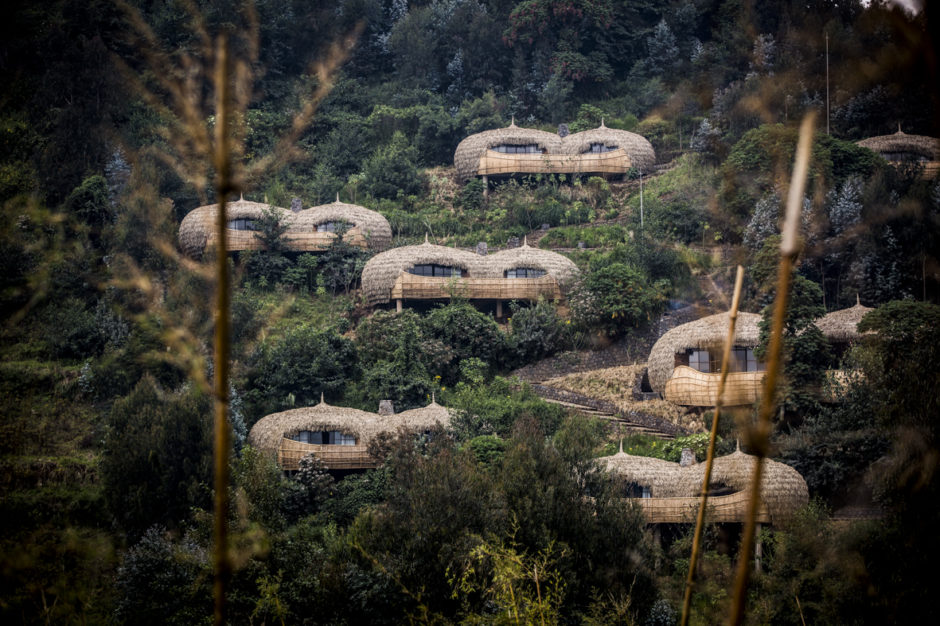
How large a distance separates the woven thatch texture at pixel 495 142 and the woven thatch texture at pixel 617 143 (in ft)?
1.86

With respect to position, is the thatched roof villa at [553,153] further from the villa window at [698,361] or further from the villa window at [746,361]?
the villa window at [746,361]

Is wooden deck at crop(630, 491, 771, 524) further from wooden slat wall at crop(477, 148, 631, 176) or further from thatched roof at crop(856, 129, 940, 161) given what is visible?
wooden slat wall at crop(477, 148, 631, 176)

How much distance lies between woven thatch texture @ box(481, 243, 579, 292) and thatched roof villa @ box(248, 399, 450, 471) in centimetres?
775

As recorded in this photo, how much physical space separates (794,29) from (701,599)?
30.6m

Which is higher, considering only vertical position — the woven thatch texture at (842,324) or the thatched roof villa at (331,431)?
the woven thatch texture at (842,324)

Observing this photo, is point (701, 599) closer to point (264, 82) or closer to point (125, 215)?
point (125, 215)

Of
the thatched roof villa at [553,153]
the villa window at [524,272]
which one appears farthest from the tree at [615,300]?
the thatched roof villa at [553,153]

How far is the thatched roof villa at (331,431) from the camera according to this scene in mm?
19422

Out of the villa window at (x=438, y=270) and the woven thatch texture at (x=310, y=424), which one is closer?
the woven thatch texture at (x=310, y=424)

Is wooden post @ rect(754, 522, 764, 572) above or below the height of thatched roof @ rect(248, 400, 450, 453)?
below

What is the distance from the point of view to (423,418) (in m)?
19.7

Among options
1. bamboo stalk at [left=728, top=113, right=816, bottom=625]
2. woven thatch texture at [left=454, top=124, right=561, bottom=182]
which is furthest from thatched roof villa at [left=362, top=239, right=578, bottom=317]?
bamboo stalk at [left=728, top=113, right=816, bottom=625]

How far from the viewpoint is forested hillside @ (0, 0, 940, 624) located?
11562 millimetres

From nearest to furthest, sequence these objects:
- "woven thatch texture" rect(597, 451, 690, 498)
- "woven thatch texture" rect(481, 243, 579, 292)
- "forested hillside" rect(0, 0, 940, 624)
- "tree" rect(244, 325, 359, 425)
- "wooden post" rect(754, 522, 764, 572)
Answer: "forested hillside" rect(0, 0, 940, 624) < "wooden post" rect(754, 522, 764, 572) < "woven thatch texture" rect(597, 451, 690, 498) < "tree" rect(244, 325, 359, 425) < "woven thatch texture" rect(481, 243, 579, 292)
